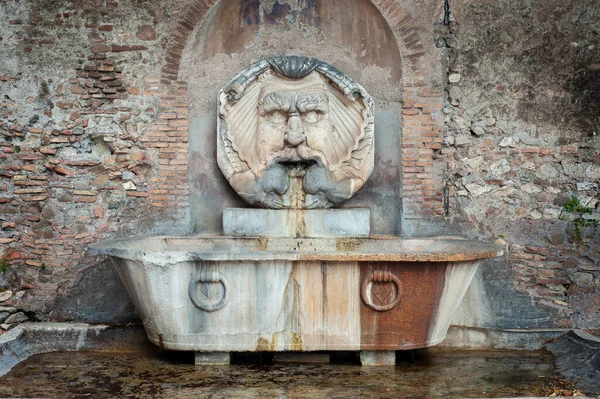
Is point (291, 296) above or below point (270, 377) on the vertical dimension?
above

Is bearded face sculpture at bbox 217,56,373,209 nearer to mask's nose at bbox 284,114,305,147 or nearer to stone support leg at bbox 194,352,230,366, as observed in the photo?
mask's nose at bbox 284,114,305,147

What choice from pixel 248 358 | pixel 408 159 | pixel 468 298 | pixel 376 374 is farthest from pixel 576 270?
pixel 248 358

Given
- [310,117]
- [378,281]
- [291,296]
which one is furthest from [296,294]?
[310,117]

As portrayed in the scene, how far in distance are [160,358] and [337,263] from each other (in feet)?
4.97

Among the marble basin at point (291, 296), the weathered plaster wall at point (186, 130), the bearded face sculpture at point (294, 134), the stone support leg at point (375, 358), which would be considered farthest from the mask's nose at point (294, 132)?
the stone support leg at point (375, 358)

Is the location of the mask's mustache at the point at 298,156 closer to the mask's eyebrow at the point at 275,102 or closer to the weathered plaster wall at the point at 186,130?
the mask's eyebrow at the point at 275,102

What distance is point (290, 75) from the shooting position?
646 cm

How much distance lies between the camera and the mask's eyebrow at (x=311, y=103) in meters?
6.35

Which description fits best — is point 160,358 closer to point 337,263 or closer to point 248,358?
point 248,358

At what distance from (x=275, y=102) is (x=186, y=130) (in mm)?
767

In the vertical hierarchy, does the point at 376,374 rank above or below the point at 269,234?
below

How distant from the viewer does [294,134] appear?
6285 millimetres

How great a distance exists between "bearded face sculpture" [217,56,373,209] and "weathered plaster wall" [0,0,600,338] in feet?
1.20

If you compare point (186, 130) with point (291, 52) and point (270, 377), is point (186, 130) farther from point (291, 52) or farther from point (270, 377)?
point (270, 377)
